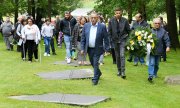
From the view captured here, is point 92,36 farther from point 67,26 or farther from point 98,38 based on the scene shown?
point 67,26

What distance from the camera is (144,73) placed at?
17484 mm

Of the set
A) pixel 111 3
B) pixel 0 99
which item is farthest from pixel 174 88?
pixel 111 3

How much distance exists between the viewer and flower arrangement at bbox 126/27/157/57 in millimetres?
15086

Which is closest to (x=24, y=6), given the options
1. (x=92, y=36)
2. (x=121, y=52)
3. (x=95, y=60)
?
(x=121, y=52)

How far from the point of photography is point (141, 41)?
15141 mm

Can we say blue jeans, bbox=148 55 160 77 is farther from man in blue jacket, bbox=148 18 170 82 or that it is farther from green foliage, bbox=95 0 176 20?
green foliage, bbox=95 0 176 20

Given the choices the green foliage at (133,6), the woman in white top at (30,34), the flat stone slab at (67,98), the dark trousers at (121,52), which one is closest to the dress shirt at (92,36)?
the dark trousers at (121,52)

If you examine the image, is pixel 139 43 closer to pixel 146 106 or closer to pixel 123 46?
pixel 123 46

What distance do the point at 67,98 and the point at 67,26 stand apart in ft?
28.6

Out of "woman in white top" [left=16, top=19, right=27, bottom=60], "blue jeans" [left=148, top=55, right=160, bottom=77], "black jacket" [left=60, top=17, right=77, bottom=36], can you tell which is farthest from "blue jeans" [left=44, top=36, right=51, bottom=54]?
"blue jeans" [left=148, top=55, right=160, bottom=77]

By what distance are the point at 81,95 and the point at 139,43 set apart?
375 centimetres

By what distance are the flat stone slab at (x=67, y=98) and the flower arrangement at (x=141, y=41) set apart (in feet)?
12.2

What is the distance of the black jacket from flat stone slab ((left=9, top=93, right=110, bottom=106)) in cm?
807

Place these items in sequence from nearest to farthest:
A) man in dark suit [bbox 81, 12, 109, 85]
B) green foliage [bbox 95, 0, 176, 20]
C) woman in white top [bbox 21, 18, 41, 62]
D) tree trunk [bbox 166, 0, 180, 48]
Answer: man in dark suit [bbox 81, 12, 109, 85] → woman in white top [bbox 21, 18, 41, 62] → tree trunk [bbox 166, 0, 180, 48] → green foliage [bbox 95, 0, 176, 20]
